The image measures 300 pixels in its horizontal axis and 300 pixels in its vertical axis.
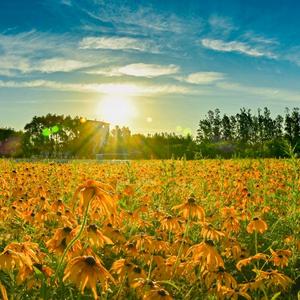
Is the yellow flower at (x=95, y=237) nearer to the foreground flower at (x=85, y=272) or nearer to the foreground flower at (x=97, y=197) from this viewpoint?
the foreground flower at (x=85, y=272)

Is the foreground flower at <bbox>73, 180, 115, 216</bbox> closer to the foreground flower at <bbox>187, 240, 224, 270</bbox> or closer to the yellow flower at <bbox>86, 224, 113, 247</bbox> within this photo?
the yellow flower at <bbox>86, 224, 113, 247</bbox>

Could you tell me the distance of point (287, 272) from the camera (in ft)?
15.7

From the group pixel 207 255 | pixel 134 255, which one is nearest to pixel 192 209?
pixel 207 255

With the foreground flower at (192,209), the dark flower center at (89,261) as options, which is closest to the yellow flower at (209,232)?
the foreground flower at (192,209)

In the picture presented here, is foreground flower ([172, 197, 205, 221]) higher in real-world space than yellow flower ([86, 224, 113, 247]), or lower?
higher

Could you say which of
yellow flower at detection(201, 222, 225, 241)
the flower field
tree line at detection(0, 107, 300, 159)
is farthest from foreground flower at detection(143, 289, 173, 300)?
tree line at detection(0, 107, 300, 159)

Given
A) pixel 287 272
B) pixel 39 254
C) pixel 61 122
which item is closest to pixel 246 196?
pixel 287 272

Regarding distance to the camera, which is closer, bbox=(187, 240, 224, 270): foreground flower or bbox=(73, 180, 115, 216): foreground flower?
bbox=(73, 180, 115, 216): foreground flower

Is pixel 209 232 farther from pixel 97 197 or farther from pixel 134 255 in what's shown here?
pixel 97 197

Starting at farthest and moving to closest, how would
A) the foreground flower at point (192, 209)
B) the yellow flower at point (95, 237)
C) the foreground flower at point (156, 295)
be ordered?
the foreground flower at point (192, 209), the yellow flower at point (95, 237), the foreground flower at point (156, 295)

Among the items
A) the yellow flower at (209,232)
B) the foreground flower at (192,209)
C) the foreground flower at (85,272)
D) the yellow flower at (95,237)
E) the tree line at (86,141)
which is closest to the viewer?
the foreground flower at (85,272)

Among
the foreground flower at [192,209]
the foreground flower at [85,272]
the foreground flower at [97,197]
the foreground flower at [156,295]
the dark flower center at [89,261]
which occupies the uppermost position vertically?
the foreground flower at [97,197]

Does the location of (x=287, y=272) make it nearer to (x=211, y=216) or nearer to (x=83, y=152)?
(x=211, y=216)

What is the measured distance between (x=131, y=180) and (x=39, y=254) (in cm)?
282
